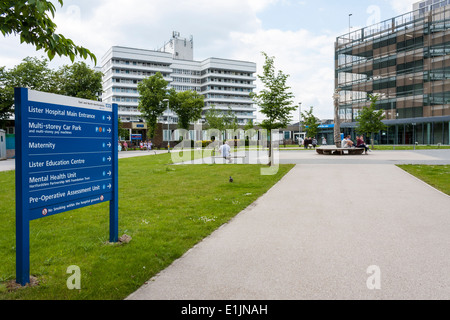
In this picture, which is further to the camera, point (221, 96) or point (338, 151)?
point (221, 96)

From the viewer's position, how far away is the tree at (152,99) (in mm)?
62375

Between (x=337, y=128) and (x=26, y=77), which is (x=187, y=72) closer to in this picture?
(x=26, y=77)

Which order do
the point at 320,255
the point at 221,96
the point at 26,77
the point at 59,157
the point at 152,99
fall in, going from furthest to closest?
the point at 221,96 → the point at 152,99 → the point at 26,77 → the point at 320,255 → the point at 59,157

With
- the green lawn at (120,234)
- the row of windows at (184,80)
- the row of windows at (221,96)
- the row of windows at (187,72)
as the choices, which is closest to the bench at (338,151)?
the green lawn at (120,234)

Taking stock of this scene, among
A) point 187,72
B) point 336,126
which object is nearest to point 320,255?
point 336,126

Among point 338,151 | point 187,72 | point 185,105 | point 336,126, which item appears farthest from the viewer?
point 187,72

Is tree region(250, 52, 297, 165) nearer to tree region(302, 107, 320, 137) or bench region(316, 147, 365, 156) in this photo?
bench region(316, 147, 365, 156)

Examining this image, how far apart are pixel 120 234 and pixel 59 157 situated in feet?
6.89

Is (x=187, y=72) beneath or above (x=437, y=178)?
above

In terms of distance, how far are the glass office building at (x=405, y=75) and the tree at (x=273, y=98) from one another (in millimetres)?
37898

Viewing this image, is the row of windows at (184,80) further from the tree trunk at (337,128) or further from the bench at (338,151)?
the bench at (338,151)

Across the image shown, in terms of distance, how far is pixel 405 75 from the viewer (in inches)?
2170

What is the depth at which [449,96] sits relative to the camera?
50125 millimetres

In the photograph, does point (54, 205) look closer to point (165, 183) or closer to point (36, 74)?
point (165, 183)
